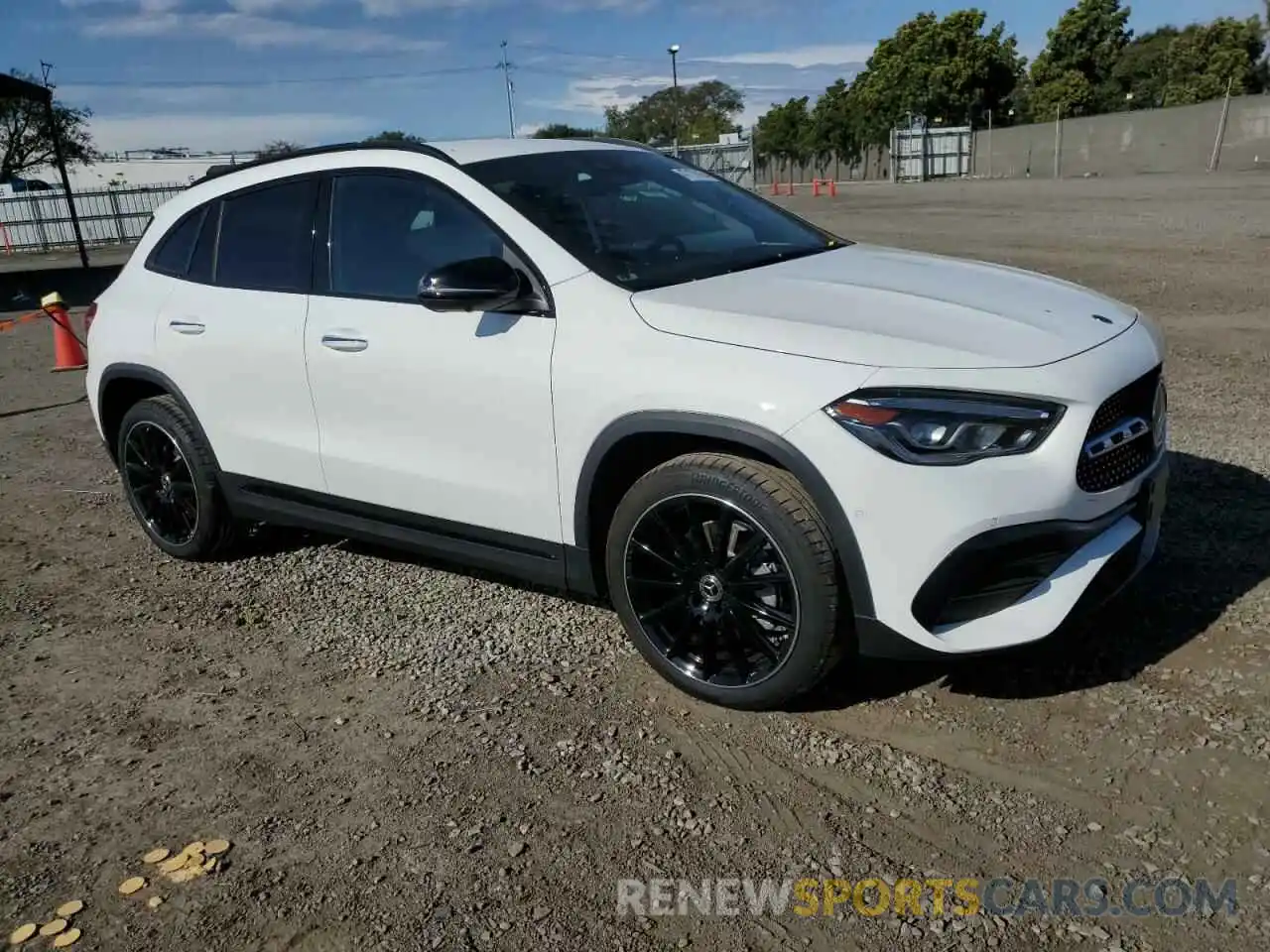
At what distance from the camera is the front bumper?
294cm

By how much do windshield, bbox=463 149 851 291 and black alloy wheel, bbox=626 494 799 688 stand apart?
2.65 feet

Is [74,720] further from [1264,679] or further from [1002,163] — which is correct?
[1002,163]

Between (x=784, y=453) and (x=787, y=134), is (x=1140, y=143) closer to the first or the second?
(x=787, y=134)

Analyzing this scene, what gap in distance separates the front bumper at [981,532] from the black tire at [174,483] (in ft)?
10.2

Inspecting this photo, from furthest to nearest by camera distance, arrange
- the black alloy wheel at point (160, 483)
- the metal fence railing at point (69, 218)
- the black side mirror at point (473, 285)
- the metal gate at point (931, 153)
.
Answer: the metal gate at point (931, 153) < the metal fence railing at point (69, 218) < the black alloy wheel at point (160, 483) < the black side mirror at point (473, 285)

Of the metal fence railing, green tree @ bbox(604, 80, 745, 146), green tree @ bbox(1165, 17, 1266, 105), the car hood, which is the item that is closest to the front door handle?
the car hood

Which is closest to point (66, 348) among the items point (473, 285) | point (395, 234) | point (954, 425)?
point (395, 234)

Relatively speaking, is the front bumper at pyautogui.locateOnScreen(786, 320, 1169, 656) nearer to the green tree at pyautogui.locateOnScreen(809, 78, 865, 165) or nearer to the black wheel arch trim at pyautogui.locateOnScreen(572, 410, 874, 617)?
the black wheel arch trim at pyautogui.locateOnScreen(572, 410, 874, 617)

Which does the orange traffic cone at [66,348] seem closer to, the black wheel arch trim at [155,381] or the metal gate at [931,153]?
the black wheel arch trim at [155,381]

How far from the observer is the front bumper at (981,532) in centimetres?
294

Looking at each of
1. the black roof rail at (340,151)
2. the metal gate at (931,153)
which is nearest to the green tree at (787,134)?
the metal gate at (931,153)

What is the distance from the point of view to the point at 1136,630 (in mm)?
3824

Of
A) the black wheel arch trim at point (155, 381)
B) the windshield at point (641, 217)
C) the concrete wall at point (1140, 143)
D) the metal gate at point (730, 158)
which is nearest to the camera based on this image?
the windshield at point (641, 217)

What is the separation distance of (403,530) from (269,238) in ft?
4.60
